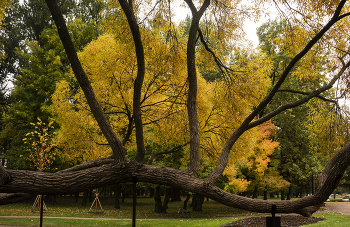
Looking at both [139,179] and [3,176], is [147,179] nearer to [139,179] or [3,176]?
[139,179]

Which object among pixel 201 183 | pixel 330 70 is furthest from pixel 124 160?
pixel 330 70

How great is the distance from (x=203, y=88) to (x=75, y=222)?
9082mm

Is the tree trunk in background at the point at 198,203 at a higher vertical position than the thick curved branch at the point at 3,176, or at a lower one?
lower

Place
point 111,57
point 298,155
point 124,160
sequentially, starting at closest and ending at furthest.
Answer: point 124,160 < point 111,57 < point 298,155

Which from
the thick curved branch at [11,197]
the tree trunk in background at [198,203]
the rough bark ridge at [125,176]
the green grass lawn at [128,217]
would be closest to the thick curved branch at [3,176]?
the rough bark ridge at [125,176]

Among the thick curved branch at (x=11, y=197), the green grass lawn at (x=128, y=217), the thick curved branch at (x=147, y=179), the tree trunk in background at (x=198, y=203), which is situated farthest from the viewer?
the tree trunk in background at (x=198, y=203)

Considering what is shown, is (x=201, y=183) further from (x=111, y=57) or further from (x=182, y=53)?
Result: (x=111, y=57)

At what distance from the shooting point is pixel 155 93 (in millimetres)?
10891

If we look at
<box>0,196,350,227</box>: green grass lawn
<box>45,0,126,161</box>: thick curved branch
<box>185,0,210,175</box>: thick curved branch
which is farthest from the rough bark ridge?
<box>0,196,350,227</box>: green grass lawn

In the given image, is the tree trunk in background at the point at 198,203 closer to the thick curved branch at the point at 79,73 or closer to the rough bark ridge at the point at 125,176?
the rough bark ridge at the point at 125,176

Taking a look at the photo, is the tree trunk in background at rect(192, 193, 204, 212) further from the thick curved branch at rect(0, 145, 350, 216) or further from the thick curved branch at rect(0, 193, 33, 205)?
the thick curved branch at rect(0, 193, 33, 205)

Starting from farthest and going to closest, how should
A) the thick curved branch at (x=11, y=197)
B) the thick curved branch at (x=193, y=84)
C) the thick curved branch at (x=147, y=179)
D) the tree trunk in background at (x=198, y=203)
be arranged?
the tree trunk in background at (x=198, y=203), the thick curved branch at (x=193, y=84), the thick curved branch at (x=11, y=197), the thick curved branch at (x=147, y=179)

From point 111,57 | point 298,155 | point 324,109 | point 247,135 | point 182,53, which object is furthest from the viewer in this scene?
point 298,155

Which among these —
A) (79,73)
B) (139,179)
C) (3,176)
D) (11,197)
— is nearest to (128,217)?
(11,197)
